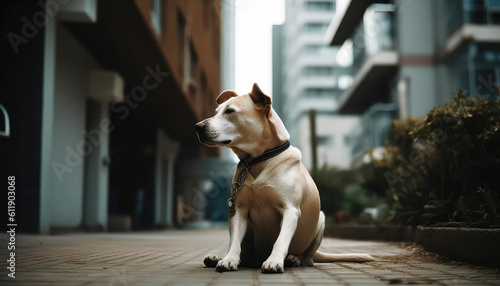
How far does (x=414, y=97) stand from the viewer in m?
24.4

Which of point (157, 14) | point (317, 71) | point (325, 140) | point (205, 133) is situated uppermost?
point (317, 71)

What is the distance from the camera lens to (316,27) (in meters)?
83.6

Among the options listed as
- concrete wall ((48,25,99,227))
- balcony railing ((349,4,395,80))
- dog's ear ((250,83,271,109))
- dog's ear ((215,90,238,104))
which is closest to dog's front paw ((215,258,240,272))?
dog's ear ((250,83,271,109))

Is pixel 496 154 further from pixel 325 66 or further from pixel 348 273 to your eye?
pixel 325 66

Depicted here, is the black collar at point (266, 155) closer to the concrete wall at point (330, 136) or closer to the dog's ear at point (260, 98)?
the dog's ear at point (260, 98)

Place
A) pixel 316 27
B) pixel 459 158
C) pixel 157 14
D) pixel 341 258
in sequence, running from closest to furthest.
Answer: pixel 341 258 < pixel 459 158 < pixel 157 14 < pixel 316 27

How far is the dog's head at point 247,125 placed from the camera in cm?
426

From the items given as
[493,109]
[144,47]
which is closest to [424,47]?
[144,47]

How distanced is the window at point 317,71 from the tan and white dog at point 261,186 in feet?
263

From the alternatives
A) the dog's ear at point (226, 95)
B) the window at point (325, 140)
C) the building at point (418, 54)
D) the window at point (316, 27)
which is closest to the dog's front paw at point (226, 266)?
the dog's ear at point (226, 95)

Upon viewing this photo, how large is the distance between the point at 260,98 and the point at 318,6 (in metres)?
82.6

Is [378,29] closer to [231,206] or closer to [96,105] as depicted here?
[96,105]

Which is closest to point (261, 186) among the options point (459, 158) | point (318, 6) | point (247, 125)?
point (247, 125)

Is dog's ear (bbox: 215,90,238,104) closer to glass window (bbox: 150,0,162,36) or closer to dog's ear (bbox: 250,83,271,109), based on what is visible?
dog's ear (bbox: 250,83,271,109)
